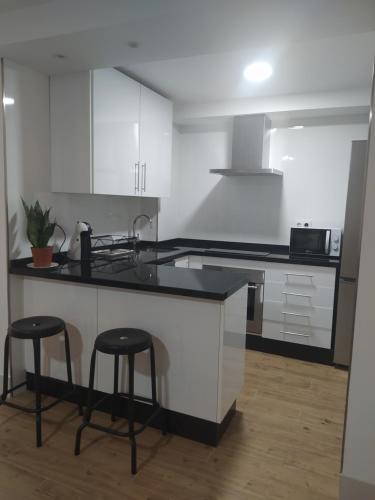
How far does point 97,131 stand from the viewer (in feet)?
8.84

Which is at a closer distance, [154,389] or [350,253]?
[154,389]

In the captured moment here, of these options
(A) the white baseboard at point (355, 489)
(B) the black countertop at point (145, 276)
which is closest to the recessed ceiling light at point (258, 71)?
(B) the black countertop at point (145, 276)

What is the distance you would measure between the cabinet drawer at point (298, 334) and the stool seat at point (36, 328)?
2.08 m

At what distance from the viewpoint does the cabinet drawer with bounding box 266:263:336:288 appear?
3.31 m

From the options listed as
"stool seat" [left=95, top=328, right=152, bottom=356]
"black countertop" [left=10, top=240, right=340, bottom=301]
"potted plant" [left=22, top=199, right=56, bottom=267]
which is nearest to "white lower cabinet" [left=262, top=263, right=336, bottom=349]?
"black countertop" [left=10, top=240, right=340, bottom=301]

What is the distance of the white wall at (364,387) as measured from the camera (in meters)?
1.63

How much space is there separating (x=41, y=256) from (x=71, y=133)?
93cm

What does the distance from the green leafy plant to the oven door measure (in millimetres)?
2330

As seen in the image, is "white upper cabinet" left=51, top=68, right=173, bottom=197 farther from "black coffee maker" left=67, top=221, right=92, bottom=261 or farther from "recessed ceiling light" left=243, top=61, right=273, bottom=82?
"recessed ceiling light" left=243, top=61, right=273, bottom=82

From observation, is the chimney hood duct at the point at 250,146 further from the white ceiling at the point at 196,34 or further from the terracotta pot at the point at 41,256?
the terracotta pot at the point at 41,256

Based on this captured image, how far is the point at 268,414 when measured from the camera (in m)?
2.49

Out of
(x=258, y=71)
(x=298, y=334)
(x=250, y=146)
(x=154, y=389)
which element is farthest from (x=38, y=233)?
(x=298, y=334)

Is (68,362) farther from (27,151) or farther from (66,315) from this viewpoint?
(27,151)

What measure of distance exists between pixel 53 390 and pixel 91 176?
1564mm
